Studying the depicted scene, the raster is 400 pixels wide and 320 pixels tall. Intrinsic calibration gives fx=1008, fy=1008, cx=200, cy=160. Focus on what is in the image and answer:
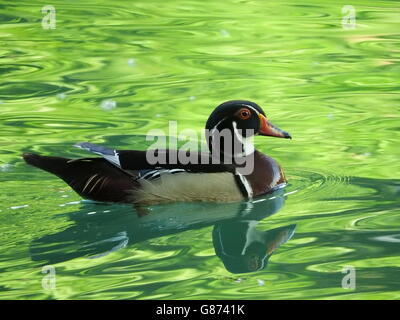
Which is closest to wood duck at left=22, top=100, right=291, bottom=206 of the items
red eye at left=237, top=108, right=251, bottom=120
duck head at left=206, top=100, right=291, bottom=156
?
duck head at left=206, top=100, right=291, bottom=156

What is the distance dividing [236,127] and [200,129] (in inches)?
61.2

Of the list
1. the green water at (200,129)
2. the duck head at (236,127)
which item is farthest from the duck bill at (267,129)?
the green water at (200,129)

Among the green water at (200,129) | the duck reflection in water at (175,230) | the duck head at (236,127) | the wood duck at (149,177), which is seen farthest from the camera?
the duck head at (236,127)

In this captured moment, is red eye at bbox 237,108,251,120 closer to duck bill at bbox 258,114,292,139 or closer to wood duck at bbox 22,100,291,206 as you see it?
duck bill at bbox 258,114,292,139

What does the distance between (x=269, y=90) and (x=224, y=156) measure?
3.02 meters

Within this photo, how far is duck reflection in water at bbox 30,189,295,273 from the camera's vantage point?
7.18 meters

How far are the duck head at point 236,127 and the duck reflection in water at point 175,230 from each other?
51cm

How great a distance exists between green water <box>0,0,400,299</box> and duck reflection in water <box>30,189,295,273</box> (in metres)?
0.02

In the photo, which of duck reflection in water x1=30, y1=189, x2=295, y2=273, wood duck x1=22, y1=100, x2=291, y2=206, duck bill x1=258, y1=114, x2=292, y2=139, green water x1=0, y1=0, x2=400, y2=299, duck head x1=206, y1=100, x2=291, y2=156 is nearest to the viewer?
green water x1=0, y1=0, x2=400, y2=299

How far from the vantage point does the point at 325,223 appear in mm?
7719

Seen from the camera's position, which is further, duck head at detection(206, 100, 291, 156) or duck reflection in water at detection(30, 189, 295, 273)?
Answer: duck head at detection(206, 100, 291, 156)

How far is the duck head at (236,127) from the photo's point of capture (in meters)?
8.58

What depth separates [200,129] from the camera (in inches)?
400

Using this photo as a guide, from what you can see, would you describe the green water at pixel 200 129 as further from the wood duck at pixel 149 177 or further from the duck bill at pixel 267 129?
the duck bill at pixel 267 129
